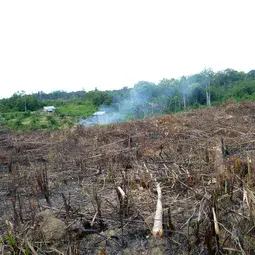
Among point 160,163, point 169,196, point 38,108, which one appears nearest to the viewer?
point 169,196

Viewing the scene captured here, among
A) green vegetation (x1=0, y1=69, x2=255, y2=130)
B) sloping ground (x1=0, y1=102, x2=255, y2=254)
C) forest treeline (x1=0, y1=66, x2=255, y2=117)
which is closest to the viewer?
sloping ground (x1=0, y1=102, x2=255, y2=254)

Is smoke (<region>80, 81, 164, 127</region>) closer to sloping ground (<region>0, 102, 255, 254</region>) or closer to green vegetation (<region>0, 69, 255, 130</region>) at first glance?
green vegetation (<region>0, 69, 255, 130</region>)

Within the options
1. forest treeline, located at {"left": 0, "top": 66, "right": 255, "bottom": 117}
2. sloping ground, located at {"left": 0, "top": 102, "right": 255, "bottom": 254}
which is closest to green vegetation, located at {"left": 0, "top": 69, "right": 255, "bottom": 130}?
forest treeline, located at {"left": 0, "top": 66, "right": 255, "bottom": 117}

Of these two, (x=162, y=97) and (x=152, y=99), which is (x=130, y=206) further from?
(x=152, y=99)

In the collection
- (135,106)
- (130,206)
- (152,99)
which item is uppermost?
(152,99)

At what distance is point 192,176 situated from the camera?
3311mm

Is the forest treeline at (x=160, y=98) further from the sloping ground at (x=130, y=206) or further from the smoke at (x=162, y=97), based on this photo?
the sloping ground at (x=130, y=206)

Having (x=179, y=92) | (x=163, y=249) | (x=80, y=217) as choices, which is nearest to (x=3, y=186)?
(x=80, y=217)

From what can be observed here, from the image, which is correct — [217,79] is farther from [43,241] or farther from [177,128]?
[43,241]

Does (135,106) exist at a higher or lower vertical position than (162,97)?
lower

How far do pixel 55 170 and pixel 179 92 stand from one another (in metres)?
27.1

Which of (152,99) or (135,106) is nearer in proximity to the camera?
(135,106)

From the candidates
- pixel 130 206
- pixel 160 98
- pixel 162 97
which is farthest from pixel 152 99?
pixel 130 206

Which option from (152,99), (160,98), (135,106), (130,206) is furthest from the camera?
(152,99)
